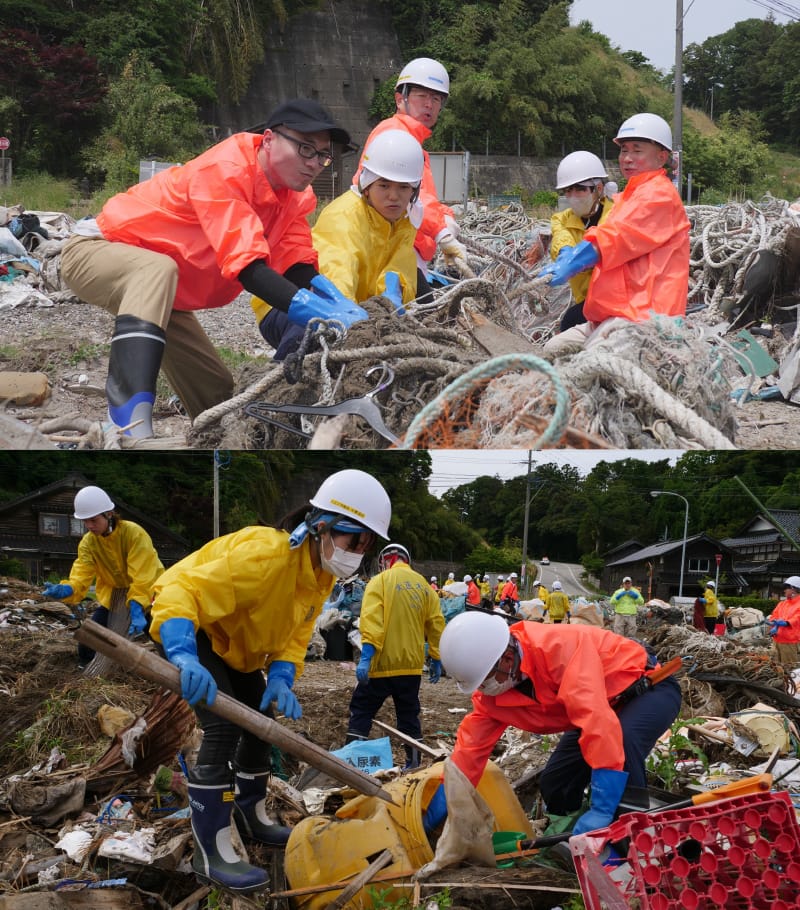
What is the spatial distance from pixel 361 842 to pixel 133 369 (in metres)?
1.79

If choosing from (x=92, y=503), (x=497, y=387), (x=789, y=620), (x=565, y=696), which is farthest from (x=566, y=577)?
(x=565, y=696)

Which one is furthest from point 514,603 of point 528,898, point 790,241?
point 528,898

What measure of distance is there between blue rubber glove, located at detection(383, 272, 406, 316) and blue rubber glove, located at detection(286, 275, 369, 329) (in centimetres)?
23

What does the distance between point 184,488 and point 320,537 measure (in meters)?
3.56

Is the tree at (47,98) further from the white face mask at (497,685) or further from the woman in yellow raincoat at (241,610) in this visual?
the white face mask at (497,685)

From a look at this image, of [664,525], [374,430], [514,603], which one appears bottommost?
[514,603]

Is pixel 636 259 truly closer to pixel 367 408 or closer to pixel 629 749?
pixel 367 408

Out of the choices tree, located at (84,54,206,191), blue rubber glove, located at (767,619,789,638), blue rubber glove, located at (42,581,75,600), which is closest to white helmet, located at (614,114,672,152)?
tree, located at (84,54,206,191)

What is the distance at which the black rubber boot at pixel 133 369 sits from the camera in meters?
3.43

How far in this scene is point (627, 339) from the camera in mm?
3836

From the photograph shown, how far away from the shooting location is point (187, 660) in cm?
279

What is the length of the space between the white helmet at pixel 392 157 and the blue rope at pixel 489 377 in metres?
0.87

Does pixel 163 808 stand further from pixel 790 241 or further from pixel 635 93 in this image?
pixel 790 241

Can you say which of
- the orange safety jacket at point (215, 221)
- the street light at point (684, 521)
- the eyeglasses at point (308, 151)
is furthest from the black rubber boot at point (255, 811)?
the street light at point (684, 521)
